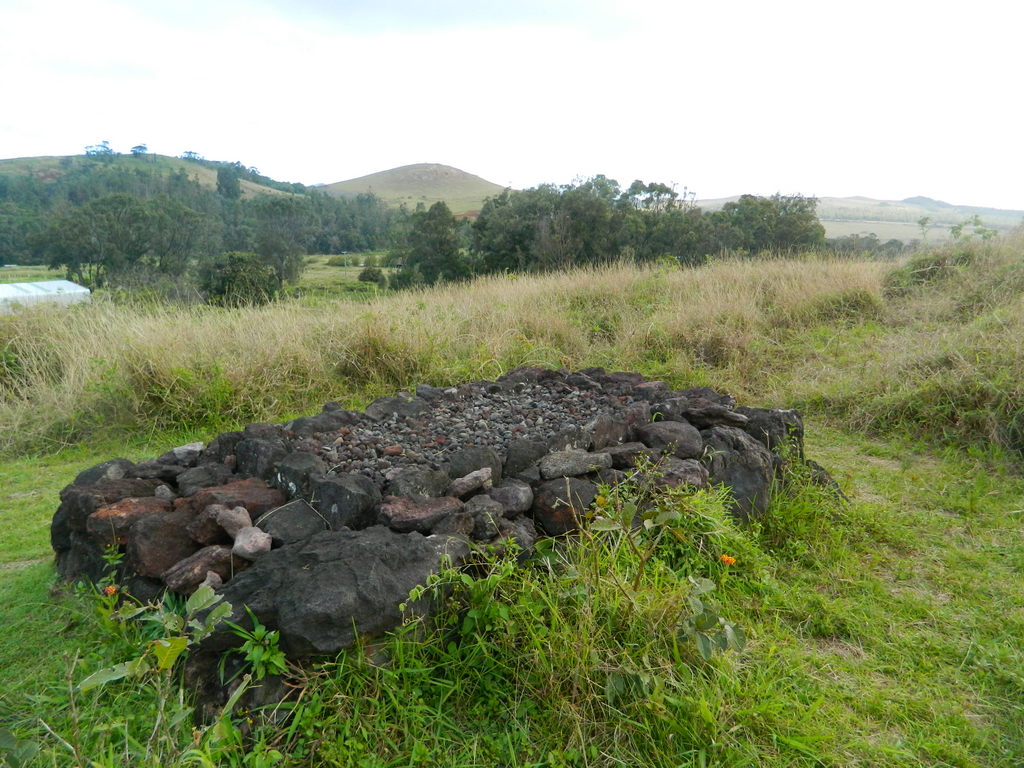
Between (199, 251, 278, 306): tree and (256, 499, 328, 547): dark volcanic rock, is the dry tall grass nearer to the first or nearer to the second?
(256, 499, 328, 547): dark volcanic rock

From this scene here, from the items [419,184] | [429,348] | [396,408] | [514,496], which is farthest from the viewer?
[419,184]

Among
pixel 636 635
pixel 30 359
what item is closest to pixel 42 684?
pixel 636 635

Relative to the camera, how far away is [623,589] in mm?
1898

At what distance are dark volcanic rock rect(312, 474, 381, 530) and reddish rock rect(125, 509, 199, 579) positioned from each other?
469 millimetres

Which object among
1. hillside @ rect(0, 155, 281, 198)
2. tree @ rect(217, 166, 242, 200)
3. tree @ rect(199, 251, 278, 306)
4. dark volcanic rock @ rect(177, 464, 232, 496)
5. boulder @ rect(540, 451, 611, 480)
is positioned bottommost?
tree @ rect(199, 251, 278, 306)

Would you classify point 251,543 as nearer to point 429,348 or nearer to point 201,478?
point 201,478

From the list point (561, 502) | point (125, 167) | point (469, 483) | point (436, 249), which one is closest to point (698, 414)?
point (561, 502)

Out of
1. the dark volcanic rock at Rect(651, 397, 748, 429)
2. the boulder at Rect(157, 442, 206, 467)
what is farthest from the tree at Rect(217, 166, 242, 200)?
the dark volcanic rock at Rect(651, 397, 748, 429)

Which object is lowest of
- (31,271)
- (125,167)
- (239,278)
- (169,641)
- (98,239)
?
(31,271)

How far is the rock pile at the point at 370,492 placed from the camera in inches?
72.4

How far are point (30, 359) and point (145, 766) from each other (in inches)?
235

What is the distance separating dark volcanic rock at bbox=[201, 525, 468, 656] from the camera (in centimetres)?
171

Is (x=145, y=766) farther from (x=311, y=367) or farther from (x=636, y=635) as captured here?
(x=311, y=367)

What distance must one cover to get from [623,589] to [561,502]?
536 millimetres
